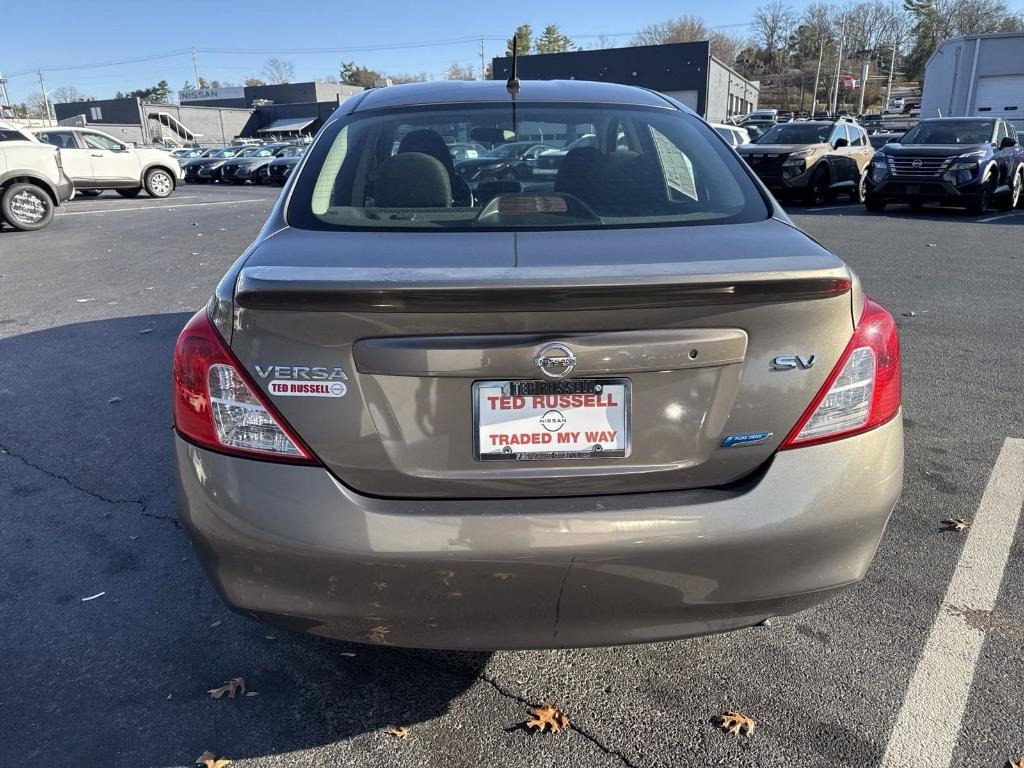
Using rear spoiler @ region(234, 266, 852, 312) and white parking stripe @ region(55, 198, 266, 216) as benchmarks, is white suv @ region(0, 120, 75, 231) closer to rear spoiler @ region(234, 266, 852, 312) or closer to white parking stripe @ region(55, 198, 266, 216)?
white parking stripe @ region(55, 198, 266, 216)

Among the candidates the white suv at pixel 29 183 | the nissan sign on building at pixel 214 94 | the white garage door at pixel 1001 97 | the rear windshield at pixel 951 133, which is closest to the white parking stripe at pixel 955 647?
the rear windshield at pixel 951 133

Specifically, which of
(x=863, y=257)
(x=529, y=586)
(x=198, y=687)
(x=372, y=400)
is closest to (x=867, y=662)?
(x=529, y=586)

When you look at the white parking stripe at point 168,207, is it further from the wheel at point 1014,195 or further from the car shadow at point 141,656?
the wheel at point 1014,195

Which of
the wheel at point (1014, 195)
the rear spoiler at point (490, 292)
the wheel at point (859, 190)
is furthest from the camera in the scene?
the wheel at point (859, 190)

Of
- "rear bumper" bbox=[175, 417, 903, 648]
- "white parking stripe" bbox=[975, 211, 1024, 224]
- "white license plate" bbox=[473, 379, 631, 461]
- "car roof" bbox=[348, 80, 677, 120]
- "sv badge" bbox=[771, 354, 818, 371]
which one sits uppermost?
"car roof" bbox=[348, 80, 677, 120]

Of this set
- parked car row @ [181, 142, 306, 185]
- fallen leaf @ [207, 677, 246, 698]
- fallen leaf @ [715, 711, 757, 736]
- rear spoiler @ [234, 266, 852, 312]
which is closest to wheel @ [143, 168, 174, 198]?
parked car row @ [181, 142, 306, 185]

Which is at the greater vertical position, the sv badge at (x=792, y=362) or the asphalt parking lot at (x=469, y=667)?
the sv badge at (x=792, y=362)

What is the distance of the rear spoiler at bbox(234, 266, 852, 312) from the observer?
→ 167 centimetres

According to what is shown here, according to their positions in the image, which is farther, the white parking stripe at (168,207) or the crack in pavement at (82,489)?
the white parking stripe at (168,207)

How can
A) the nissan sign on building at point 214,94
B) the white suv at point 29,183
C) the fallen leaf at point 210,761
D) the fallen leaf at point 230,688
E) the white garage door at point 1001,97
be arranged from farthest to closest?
1. the nissan sign on building at point 214,94
2. the white garage door at point 1001,97
3. the white suv at point 29,183
4. the fallen leaf at point 230,688
5. the fallen leaf at point 210,761

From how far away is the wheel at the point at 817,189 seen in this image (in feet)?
51.1

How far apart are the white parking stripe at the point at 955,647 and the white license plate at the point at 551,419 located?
45.8 inches

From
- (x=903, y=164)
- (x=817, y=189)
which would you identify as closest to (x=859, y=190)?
(x=817, y=189)

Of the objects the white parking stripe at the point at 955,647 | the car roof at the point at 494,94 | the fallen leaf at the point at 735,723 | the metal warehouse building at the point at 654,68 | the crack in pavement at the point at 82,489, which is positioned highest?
the metal warehouse building at the point at 654,68
